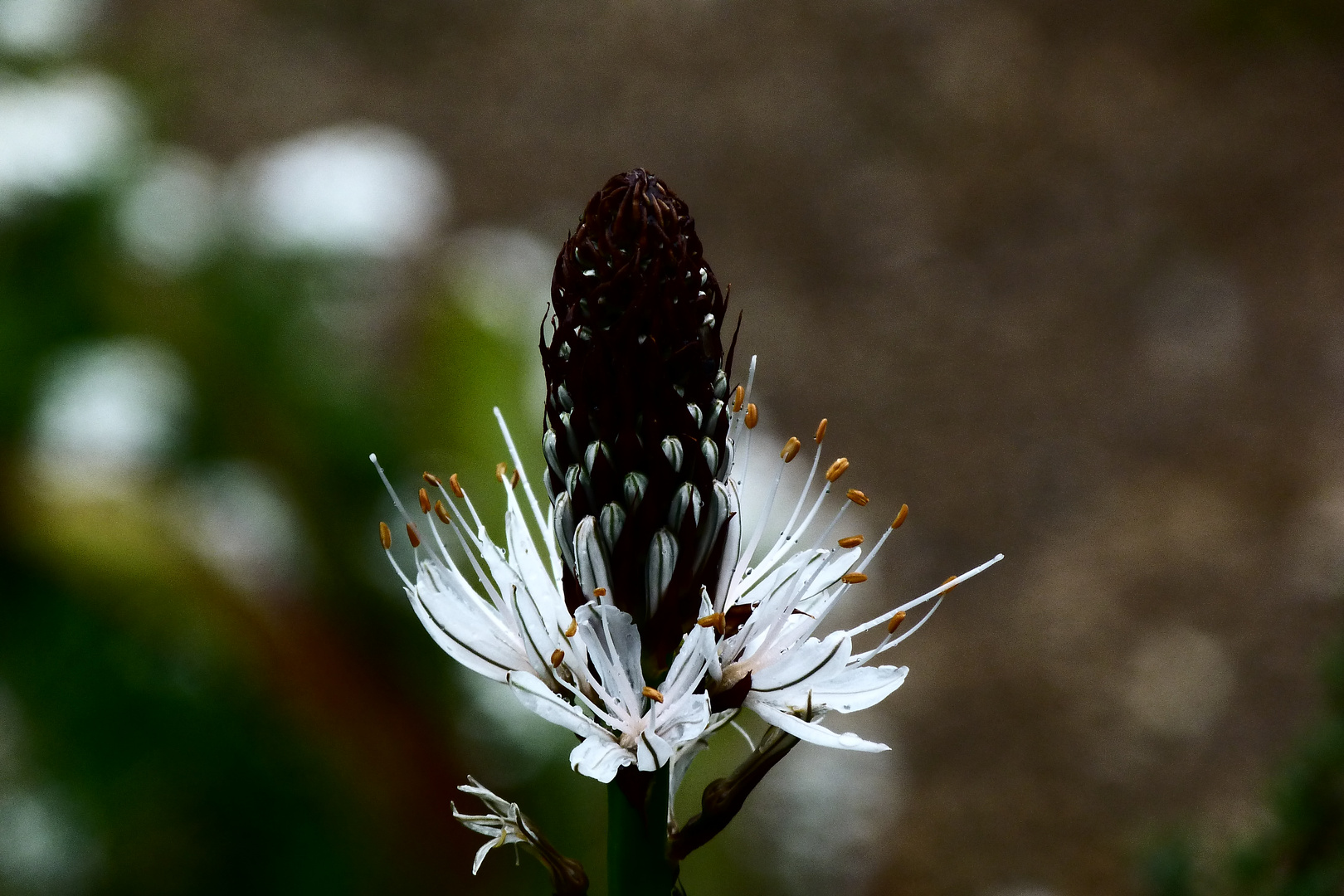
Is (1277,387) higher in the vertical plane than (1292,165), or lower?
lower

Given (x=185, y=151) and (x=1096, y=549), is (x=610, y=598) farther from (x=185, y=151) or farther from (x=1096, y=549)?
(x=185, y=151)

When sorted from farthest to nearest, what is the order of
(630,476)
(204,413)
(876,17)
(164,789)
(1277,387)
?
(876,17) → (1277,387) → (204,413) → (164,789) → (630,476)

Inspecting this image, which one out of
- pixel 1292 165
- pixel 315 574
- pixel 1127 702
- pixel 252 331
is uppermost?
pixel 1292 165

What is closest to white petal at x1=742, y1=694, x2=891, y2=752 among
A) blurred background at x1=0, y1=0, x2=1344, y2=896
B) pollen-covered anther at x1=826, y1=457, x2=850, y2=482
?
pollen-covered anther at x1=826, y1=457, x2=850, y2=482

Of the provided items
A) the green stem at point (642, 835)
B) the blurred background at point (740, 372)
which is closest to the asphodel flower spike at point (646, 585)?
the green stem at point (642, 835)

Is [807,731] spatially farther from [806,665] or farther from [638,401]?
[638,401]

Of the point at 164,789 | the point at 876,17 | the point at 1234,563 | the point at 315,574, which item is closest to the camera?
the point at 164,789

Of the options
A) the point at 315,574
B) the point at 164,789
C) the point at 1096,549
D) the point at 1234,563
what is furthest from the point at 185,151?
the point at 1234,563

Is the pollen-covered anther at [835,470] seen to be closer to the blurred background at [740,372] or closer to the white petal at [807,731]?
the white petal at [807,731]

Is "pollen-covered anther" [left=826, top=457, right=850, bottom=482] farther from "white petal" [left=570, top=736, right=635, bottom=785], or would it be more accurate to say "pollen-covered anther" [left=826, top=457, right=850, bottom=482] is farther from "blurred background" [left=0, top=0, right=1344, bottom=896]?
"blurred background" [left=0, top=0, right=1344, bottom=896]

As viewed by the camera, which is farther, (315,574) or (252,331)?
(252,331)
